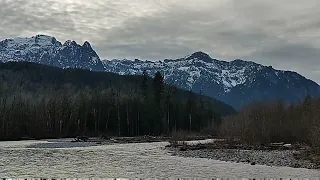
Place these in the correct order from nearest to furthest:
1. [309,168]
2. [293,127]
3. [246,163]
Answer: [309,168], [246,163], [293,127]

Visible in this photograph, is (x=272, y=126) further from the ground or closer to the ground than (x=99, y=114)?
closer to the ground

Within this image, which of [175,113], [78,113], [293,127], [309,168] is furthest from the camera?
[175,113]

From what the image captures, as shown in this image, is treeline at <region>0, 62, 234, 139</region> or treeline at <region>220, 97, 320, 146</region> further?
treeline at <region>0, 62, 234, 139</region>

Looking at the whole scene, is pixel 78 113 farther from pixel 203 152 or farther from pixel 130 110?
pixel 203 152

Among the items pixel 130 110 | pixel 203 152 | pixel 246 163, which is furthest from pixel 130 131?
pixel 246 163

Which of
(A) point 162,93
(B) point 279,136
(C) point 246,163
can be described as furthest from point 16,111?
(C) point 246,163

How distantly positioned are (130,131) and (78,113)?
616 inches

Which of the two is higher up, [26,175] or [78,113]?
[78,113]

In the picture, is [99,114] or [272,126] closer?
[272,126]

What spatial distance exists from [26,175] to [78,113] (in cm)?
8919

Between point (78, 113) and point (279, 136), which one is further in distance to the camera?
point (78, 113)

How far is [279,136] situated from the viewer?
81.9m

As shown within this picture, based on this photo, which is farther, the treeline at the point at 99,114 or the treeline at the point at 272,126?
the treeline at the point at 99,114

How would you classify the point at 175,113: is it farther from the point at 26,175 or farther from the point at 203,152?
the point at 26,175
